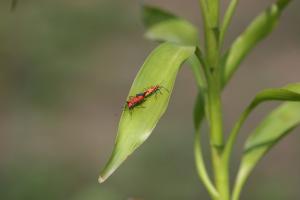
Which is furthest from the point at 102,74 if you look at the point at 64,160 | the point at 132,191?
the point at 132,191

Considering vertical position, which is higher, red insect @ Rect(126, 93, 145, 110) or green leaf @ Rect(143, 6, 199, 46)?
green leaf @ Rect(143, 6, 199, 46)

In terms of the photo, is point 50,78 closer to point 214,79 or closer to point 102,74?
point 102,74

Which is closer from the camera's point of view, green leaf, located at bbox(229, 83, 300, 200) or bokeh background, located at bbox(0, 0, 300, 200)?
green leaf, located at bbox(229, 83, 300, 200)

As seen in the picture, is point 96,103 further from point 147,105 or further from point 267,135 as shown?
point 147,105

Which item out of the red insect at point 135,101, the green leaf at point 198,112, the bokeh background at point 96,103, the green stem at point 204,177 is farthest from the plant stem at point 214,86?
the bokeh background at point 96,103

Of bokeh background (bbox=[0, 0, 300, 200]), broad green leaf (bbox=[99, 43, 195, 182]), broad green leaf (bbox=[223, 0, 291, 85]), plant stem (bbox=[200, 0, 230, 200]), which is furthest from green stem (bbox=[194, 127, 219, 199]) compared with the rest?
bokeh background (bbox=[0, 0, 300, 200])

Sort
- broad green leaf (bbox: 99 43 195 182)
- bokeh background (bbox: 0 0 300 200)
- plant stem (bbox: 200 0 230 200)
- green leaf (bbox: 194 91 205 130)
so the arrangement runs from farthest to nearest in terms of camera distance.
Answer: bokeh background (bbox: 0 0 300 200) → green leaf (bbox: 194 91 205 130) → plant stem (bbox: 200 0 230 200) → broad green leaf (bbox: 99 43 195 182)

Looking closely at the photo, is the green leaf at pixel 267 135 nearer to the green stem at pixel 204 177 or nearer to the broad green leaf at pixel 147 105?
the green stem at pixel 204 177

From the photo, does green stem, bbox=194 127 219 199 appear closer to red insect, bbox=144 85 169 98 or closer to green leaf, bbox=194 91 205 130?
green leaf, bbox=194 91 205 130

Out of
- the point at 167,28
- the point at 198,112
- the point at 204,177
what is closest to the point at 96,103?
the point at 167,28
